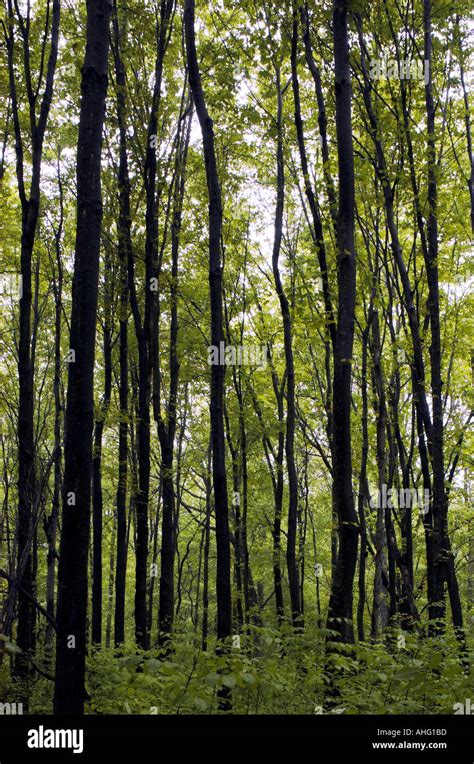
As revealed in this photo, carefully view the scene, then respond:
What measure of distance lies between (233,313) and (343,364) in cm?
968

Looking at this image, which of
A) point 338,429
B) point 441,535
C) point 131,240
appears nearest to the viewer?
point 338,429

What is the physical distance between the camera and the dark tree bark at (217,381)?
7.39 metres

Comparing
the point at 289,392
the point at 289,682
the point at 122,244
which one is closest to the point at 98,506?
the point at 289,392

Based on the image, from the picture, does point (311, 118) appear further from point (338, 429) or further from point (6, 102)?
point (338, 429)

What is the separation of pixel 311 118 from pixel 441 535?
949cm

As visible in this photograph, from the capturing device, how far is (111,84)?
10141mm

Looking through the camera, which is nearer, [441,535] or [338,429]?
[338,429]

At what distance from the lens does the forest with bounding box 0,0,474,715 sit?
4.47m

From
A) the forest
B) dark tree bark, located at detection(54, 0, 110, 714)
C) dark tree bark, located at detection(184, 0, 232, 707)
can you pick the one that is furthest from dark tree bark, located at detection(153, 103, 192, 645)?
dark tree bark, located at detection(54, 0, 110, 714)

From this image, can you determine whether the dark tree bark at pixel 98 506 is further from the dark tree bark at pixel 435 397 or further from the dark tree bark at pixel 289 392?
the dark tree bark at pixel 435 397

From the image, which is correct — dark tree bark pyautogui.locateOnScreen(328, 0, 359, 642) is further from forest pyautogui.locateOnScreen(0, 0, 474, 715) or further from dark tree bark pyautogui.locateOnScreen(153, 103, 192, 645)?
dark tree bark pyautogui.locateOnScreen(153, 103, 192, 645)

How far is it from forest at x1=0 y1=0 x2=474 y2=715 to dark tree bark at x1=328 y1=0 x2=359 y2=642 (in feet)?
0.08
